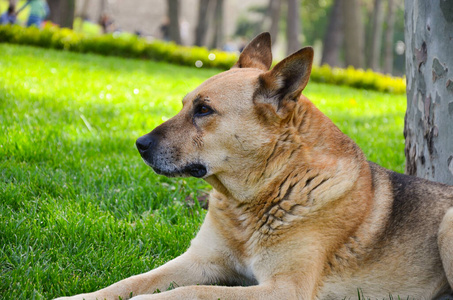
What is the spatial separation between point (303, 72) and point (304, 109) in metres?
0.33

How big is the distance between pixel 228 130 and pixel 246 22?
60182 millimetres

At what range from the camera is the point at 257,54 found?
4.16 m

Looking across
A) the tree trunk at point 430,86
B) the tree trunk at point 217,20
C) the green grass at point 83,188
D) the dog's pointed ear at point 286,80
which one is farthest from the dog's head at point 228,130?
the tree trunk at point 217,20

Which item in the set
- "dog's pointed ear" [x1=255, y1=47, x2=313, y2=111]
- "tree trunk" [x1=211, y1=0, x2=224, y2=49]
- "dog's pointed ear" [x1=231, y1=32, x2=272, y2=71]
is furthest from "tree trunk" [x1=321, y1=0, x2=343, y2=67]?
"dog's pointed ear" [x1=255, y1=47, x2=313, y2=111]

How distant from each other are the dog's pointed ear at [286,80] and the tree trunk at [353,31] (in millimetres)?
21175

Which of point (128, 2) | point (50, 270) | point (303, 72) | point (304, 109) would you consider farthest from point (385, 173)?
point (128, 2)

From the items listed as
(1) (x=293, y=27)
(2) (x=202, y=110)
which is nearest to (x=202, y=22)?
(1) (x=293, y=27)

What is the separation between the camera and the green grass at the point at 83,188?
10.9ft

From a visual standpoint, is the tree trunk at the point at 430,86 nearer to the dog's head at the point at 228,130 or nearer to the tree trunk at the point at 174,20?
the dog's head at the point at 228,130

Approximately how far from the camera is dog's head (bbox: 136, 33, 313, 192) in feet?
11.0

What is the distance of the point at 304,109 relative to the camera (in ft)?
11.4

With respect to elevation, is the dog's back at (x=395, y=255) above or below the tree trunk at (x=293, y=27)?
below

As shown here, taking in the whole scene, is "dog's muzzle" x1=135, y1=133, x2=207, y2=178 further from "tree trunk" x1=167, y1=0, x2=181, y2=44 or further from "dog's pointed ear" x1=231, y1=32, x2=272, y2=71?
"tree trunk" x1=167, y1=0, x2=181, y2=44

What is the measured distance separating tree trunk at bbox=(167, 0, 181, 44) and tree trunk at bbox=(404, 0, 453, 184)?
66.0 feet
